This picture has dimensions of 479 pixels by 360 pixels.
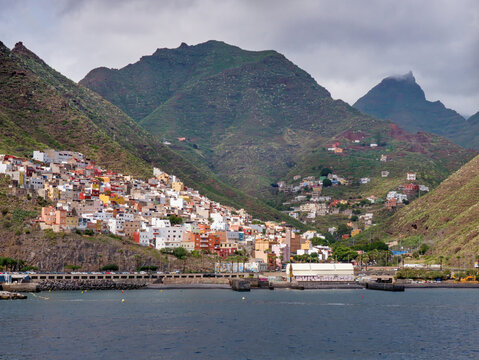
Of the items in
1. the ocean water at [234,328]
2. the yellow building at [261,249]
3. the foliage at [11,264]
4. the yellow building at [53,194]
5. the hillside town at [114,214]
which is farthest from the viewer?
the yellow building at [261,249]

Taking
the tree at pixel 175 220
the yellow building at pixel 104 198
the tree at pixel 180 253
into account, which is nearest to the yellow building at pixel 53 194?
the yellow building at pixel 104 198

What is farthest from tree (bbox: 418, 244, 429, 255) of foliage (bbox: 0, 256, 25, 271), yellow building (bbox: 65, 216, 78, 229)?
foliage (bbox: 0, 256, 25, 271)

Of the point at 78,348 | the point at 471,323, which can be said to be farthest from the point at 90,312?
the point at 471,323

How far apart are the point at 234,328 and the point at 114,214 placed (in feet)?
310

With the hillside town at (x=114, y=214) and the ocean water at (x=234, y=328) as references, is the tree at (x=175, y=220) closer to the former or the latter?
the hillside town at (x=114, y=214)

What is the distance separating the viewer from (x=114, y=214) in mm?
163875

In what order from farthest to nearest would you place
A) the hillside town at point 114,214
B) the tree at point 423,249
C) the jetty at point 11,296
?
the tree at point 423,249 → the hillside town at point 114,214 → the jetty at point 11,296

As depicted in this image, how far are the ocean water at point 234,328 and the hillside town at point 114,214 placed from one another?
4089cm

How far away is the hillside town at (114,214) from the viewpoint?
154125 mm

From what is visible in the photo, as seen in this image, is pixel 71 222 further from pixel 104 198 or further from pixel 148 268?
pixel 104 198

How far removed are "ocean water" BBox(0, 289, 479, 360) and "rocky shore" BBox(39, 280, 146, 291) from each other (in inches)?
481

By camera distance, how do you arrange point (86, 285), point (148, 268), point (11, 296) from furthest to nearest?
1. point (148, 268)
2. point (86, 285)
3. point (11, 296)

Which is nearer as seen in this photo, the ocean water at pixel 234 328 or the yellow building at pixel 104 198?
the ocean water at pixel 234 328

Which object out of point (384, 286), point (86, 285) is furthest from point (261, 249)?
point (86, 285)
